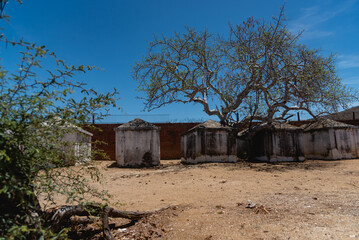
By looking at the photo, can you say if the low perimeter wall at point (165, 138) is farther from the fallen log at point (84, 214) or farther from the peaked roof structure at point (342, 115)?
the fallen log at point (84, 214)

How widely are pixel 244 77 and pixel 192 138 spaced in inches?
182

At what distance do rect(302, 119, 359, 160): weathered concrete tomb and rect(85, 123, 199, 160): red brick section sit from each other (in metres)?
9.31

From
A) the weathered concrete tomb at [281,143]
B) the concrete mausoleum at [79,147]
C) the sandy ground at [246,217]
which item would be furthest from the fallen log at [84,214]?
the weathered concrete tomb at [281,143]

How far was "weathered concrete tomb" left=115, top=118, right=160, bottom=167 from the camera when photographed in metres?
14.7

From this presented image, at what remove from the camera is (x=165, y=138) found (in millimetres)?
19844

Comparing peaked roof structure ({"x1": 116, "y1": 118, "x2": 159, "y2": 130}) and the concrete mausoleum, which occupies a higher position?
peaked roof structure ({"x1": 116, "y1": 118, "x2": 159, "y2": 130})

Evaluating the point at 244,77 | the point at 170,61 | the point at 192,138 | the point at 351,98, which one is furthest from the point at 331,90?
the point at 170,61

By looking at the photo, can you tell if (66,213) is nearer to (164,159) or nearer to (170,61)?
(170,61)

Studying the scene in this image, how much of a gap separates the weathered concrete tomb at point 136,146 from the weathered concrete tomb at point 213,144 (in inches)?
96.0

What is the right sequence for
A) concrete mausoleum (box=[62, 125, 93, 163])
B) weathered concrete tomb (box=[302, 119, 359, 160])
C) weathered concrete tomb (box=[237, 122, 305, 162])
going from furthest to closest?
weathered concrete tomb (box=[302, 119, 359, 160]) → weathered concrete tomb (box=[237, 122, 305, 162]) → concrete mausoleum (box=[62, 125, 93, 163])

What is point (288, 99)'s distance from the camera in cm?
1462

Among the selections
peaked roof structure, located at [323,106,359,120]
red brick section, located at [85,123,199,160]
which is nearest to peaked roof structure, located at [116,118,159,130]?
red brick section, located at [85,123,199,160]

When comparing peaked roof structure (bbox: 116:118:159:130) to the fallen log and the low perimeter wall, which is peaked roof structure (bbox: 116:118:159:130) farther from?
the fallen log

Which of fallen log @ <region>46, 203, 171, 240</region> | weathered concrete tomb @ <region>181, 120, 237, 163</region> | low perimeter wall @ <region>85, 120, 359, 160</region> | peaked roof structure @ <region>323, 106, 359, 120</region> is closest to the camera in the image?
fallen log @ <region>46, 203, 171, 240</region>
